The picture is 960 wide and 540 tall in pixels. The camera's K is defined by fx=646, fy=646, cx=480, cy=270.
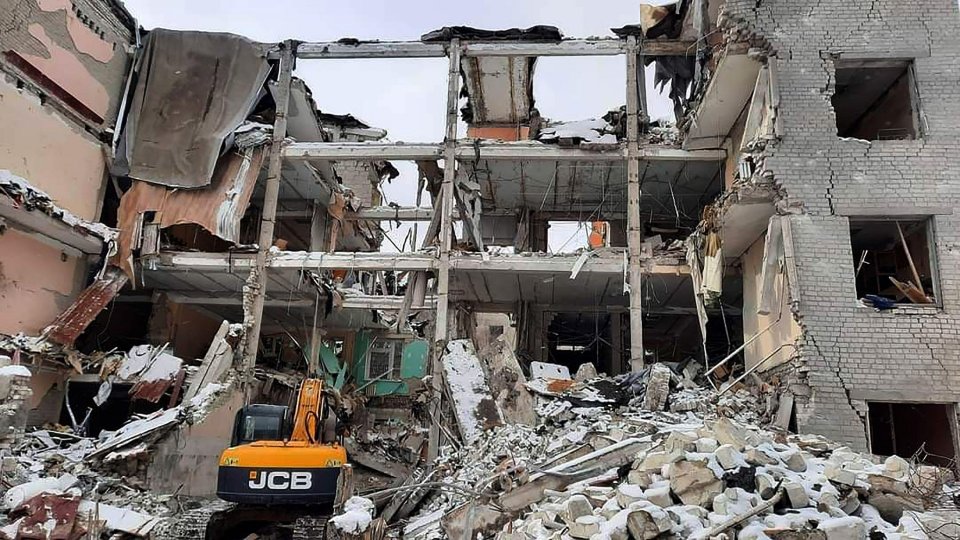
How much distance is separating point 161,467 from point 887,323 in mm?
12491

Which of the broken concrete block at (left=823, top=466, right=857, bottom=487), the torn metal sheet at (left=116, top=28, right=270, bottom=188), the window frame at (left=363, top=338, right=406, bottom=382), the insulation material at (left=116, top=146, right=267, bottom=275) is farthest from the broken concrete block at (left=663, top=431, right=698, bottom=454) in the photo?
the window frame at (left=363, top=338, right=406, bottom=382)

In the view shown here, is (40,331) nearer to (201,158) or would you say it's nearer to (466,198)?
(201,158)

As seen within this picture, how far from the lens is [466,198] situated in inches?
620

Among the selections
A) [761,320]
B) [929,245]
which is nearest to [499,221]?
[761,320]

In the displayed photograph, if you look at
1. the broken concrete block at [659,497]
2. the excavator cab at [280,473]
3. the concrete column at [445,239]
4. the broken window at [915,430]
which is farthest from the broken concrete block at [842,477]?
the concrete column at [445,239]

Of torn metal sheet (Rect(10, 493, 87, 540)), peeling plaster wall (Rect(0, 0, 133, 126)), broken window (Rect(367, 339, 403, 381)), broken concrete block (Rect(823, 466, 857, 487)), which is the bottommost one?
torn metal sheet (Rect(10, 493, 87, 540))

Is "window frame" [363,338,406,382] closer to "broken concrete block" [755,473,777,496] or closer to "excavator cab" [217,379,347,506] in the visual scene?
"excavator cab" [217,379,347,506]

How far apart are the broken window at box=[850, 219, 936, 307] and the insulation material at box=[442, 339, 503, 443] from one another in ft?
22.1

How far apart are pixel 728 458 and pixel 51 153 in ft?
48.7

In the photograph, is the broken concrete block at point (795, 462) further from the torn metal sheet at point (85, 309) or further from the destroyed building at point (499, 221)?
the torn metal sheet at point (85, 309)

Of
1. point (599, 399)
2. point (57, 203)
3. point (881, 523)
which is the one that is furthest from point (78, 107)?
point (881, 523)

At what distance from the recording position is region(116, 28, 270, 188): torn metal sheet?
15.6 metres

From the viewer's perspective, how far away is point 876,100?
1276 centimetres

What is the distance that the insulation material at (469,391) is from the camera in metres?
12.0
